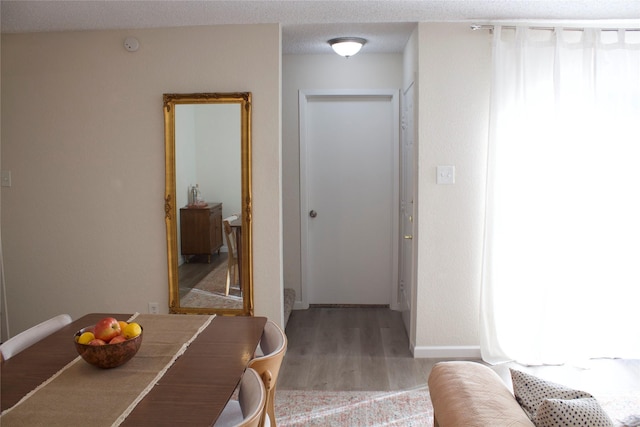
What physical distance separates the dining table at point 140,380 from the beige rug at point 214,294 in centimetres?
150

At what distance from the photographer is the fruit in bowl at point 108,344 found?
74.7 inches

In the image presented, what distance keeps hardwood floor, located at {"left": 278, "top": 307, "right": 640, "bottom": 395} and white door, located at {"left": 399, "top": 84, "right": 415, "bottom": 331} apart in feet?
0.97

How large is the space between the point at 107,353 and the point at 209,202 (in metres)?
2.04

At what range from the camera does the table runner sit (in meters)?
1.60

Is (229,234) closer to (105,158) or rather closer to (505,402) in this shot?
(105,158)

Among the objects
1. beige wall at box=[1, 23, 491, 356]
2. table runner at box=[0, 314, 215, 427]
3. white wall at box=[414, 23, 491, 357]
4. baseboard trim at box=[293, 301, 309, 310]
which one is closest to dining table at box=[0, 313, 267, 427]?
table runner at box=[0, 314, 215, 427]

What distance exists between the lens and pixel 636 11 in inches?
134

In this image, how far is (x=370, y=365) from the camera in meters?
3.80

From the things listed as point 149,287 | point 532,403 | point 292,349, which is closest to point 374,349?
point 292,349

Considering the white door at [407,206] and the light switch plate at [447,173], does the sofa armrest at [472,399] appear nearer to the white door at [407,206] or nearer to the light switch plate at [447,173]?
the light switch plate at [447,173]

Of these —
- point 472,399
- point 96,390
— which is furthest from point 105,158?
point 472,399

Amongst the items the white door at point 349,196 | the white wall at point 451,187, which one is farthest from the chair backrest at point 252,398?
the white door at point 349,196

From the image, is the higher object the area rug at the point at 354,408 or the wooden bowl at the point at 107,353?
the wooden bowl at the point at 107,353

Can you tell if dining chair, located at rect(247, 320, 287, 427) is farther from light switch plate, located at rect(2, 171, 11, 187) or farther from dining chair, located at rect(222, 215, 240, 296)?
light switch plate, located at rect(2, 171, 11, 187)
